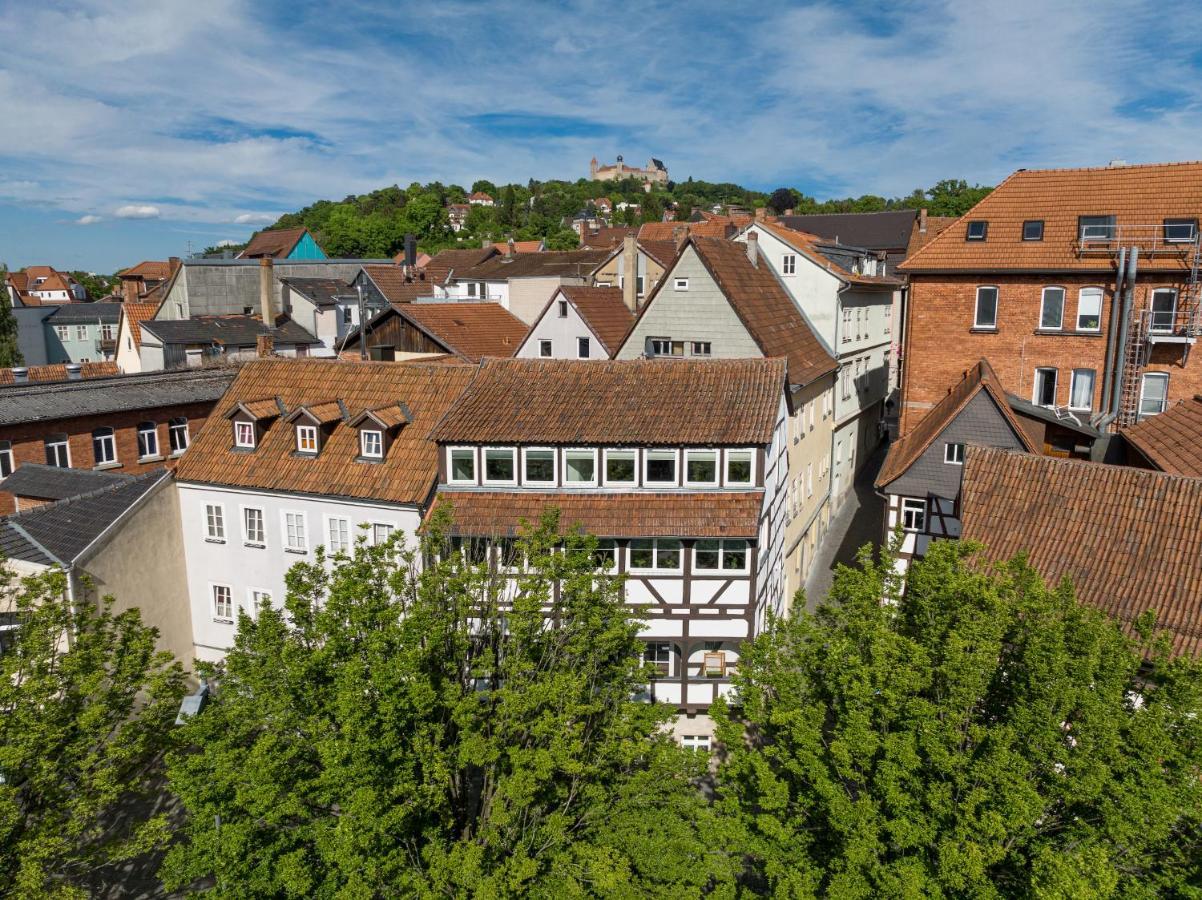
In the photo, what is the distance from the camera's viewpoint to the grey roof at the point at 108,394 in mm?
26203

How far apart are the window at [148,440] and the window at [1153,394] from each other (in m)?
33.5

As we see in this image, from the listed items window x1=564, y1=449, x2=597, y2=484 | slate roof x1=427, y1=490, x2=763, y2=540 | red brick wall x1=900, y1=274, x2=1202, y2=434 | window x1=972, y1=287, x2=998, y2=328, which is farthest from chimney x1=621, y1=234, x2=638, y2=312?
slate roof x1=427, y1=490, x2=763, y2=540

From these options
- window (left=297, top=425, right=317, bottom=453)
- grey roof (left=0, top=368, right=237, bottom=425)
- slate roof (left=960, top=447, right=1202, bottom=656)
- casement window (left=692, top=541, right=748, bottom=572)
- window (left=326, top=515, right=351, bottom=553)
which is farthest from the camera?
grey roof (left=0, top=368, right=237, bottom=425)

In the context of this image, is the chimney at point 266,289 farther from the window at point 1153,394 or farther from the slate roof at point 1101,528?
the window at point 1153,394

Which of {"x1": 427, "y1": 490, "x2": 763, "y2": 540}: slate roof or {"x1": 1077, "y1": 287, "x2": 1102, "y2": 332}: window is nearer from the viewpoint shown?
{"x1": 427, "y1": 490, "x2": 763, "y2": 540}: slate roof

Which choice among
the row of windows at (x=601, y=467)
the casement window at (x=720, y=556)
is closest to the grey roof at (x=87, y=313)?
the row of windows at (x=601, y=467)

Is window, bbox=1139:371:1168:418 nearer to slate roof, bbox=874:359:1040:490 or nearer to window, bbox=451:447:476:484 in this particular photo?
slate roof, bbox=874:359:1040:490

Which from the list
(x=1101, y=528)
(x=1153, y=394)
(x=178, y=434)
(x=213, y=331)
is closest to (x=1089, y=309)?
(x=1153, y=394)

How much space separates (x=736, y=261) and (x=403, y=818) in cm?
2477

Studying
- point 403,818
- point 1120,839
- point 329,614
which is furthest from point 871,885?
point 329,614

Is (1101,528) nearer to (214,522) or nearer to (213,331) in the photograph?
(214,522)

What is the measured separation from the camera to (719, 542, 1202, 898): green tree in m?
10.8

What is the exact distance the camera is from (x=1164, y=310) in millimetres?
27453

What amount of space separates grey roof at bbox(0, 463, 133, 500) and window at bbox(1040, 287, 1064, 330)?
2988 centimetres
